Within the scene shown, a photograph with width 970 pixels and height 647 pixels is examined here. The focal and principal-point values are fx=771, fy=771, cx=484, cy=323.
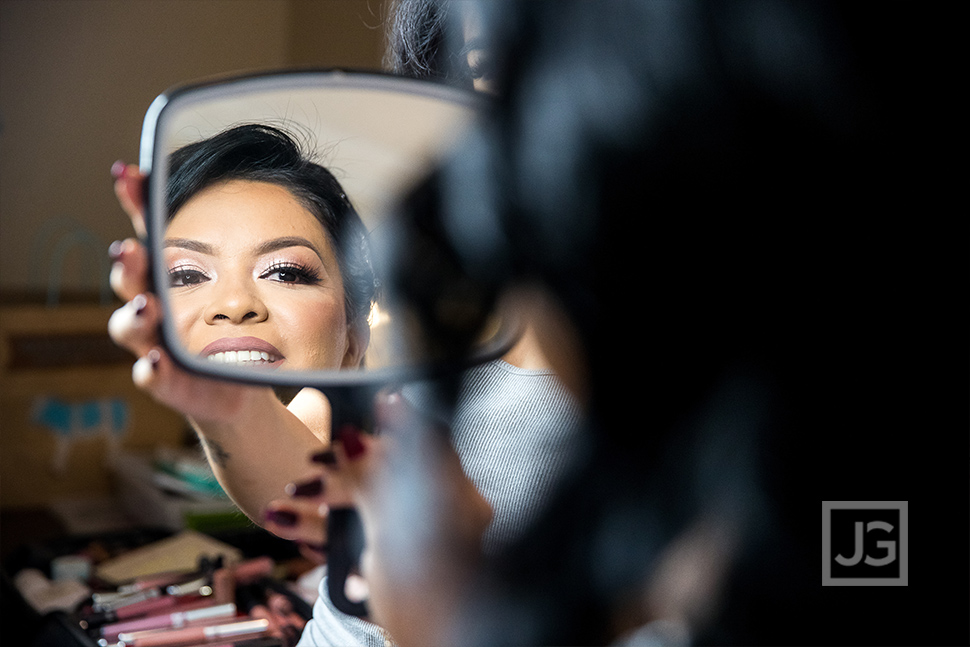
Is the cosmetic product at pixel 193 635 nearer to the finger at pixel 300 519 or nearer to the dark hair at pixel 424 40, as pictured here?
the finger at pixel 300 519

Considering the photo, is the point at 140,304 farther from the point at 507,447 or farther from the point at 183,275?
the point at 507,447

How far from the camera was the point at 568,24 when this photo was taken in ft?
0.95

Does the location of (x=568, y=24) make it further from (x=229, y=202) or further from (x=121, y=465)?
(x=121, y=465)

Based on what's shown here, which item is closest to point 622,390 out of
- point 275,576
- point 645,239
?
point 645,239

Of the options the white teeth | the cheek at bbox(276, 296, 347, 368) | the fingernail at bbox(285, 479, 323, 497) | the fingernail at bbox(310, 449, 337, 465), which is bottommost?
the fingernail at bbox(285, 479, 323, 497)

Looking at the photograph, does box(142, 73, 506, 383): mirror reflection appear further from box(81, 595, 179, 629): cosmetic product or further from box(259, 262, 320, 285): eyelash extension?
box(81, 595, 179, 629): cosmetic product

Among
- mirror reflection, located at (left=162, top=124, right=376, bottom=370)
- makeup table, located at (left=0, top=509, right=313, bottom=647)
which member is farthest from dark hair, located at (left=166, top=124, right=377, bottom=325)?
makeup table, located at (left=0, top=509, right=313, bottom=647)

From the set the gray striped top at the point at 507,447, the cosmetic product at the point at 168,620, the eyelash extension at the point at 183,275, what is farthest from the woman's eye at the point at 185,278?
the cosmetic product at the point at 168,620

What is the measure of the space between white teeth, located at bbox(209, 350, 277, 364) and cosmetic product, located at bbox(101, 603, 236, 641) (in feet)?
0.65

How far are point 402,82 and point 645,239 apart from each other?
107 mm

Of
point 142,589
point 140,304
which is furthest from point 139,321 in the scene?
point 142,589

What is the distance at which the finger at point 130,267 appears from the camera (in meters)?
0.22

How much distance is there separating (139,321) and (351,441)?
0.07m

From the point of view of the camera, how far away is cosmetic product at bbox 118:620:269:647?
0.35 m
